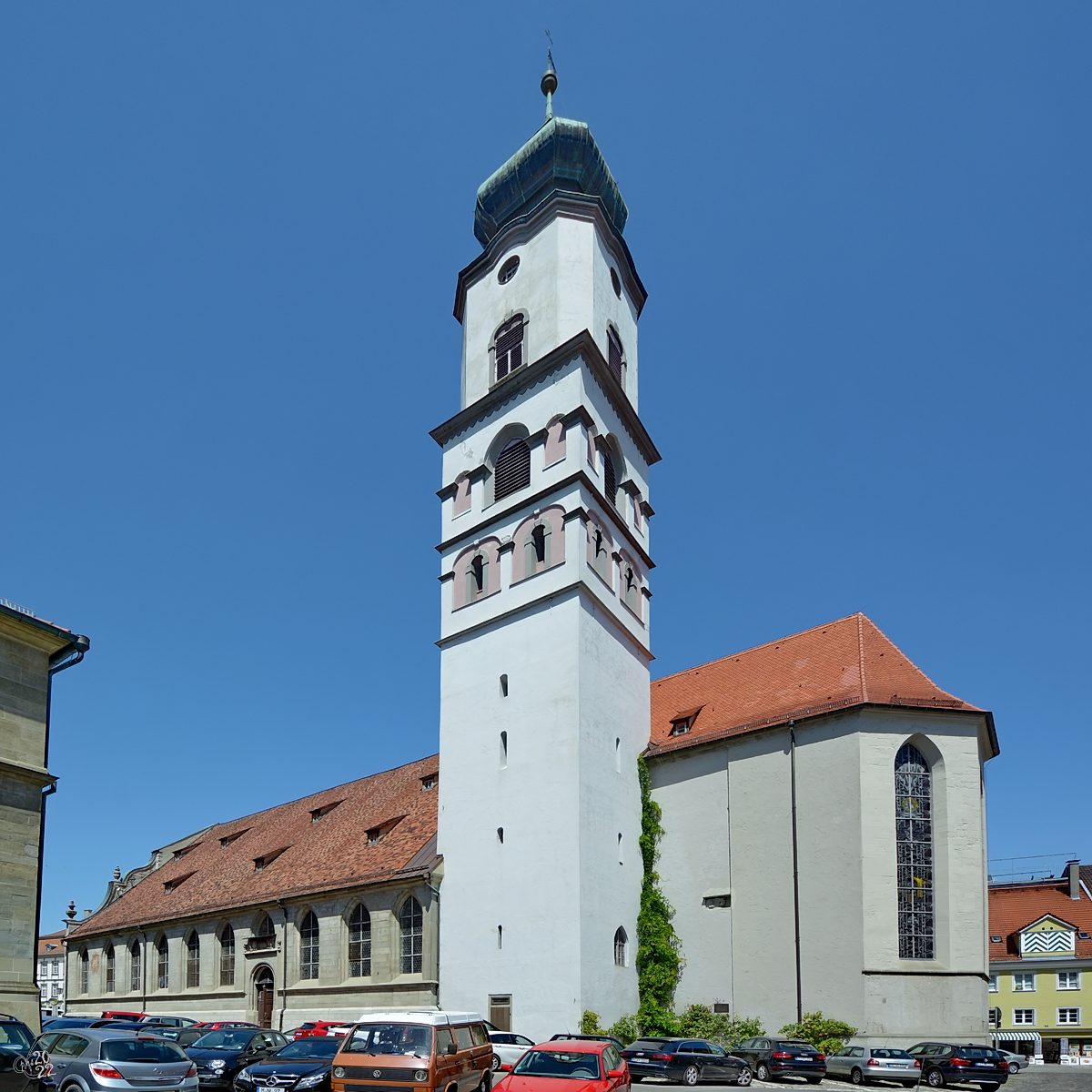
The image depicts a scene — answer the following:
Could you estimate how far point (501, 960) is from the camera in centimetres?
3219

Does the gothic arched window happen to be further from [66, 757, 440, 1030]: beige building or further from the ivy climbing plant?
[66, 757, 440, 1030]: beige building

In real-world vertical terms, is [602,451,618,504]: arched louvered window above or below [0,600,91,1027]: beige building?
above

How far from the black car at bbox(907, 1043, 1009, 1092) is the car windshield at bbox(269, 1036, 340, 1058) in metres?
14.9

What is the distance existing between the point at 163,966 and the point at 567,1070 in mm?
36337

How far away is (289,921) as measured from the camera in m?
40.5

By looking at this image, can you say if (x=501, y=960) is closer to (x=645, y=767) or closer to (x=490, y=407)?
(x=645, y=767)

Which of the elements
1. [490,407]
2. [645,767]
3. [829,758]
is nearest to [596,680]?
[645,767]

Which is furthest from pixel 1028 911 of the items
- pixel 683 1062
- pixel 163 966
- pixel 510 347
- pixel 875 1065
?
pixel 163 966

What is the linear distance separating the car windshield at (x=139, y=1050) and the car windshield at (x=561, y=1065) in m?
5.39

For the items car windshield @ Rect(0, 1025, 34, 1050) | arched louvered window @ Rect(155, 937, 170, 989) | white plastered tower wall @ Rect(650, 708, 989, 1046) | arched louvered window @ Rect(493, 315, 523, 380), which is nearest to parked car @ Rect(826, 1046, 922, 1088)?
white plastered tower wall @ Rect(650, 708, 989, 1046)

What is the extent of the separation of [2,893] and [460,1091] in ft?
44.0

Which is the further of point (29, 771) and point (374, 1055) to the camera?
point (29, 771)

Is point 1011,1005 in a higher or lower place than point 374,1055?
lower

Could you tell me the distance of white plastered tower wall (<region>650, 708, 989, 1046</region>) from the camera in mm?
29906
